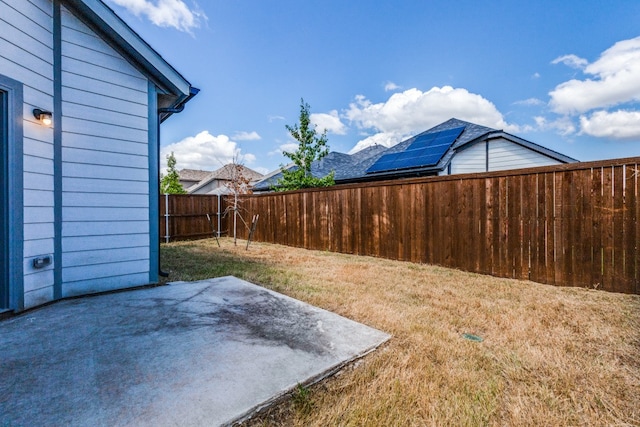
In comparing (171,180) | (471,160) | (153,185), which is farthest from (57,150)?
(171,180)

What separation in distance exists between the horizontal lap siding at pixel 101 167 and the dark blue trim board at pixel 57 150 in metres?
0.04

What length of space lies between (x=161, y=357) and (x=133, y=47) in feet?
12.1

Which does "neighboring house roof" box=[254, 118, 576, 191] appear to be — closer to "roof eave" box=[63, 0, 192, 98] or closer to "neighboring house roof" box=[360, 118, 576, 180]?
"neighboring house roof" box=[360, 118, 576, 180]

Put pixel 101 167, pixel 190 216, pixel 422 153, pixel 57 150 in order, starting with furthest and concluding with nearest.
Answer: pixel 190 216 → pixel 422 153 → pixel 101 167 → pixel 57 150

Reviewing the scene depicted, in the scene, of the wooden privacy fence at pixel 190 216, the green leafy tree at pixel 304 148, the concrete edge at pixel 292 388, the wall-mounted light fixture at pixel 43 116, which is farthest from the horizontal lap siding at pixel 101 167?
the green leafy tree at pixel 304 148

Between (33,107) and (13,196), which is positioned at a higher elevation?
(33,107)

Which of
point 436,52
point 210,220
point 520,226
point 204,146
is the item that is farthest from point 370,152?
point 204,146

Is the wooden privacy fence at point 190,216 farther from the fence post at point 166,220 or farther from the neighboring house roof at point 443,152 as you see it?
the neighboring house roof at point 443,152

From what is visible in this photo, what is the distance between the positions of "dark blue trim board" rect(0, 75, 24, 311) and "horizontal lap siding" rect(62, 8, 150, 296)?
448 mm

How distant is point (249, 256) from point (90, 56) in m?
4.64

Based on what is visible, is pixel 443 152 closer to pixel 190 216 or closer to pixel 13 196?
pixel 13 196

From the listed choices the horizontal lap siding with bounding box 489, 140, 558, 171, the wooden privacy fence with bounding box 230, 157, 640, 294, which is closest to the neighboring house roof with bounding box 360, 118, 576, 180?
the horizontal lap siding with bounding box 489, 140, 558, 171

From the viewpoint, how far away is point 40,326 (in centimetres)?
249

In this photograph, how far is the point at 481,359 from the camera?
211 cm
